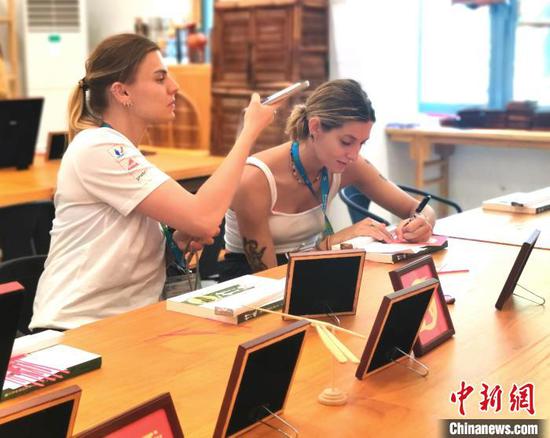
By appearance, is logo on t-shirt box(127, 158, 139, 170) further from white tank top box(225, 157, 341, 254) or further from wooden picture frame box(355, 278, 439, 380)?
wooden picture frame box(355, 278, 439, 380)

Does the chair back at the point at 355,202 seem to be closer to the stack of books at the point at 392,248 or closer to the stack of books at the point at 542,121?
the stack of books at the point at 392,248

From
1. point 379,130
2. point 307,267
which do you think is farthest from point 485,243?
point 379,130

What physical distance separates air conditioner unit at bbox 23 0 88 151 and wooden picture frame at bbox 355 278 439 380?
220 inches

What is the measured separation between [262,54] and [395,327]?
363 centimetres

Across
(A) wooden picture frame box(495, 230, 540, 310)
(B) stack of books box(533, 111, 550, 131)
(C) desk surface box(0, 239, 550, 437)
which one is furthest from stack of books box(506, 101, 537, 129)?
(A) wooden picture frame box(495, 230, 540, 310)

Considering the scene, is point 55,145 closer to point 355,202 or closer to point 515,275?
point 355,202

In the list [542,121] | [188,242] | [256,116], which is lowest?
[188,242]

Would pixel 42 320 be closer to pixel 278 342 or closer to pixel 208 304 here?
pixel 208 304

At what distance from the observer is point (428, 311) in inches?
64.1

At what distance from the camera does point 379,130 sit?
5230mm

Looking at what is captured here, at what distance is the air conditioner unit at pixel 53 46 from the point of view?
6.73m

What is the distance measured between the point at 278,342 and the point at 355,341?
1.61 ft

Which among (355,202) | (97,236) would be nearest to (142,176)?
(97,236)

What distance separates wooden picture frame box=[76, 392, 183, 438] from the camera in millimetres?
995
